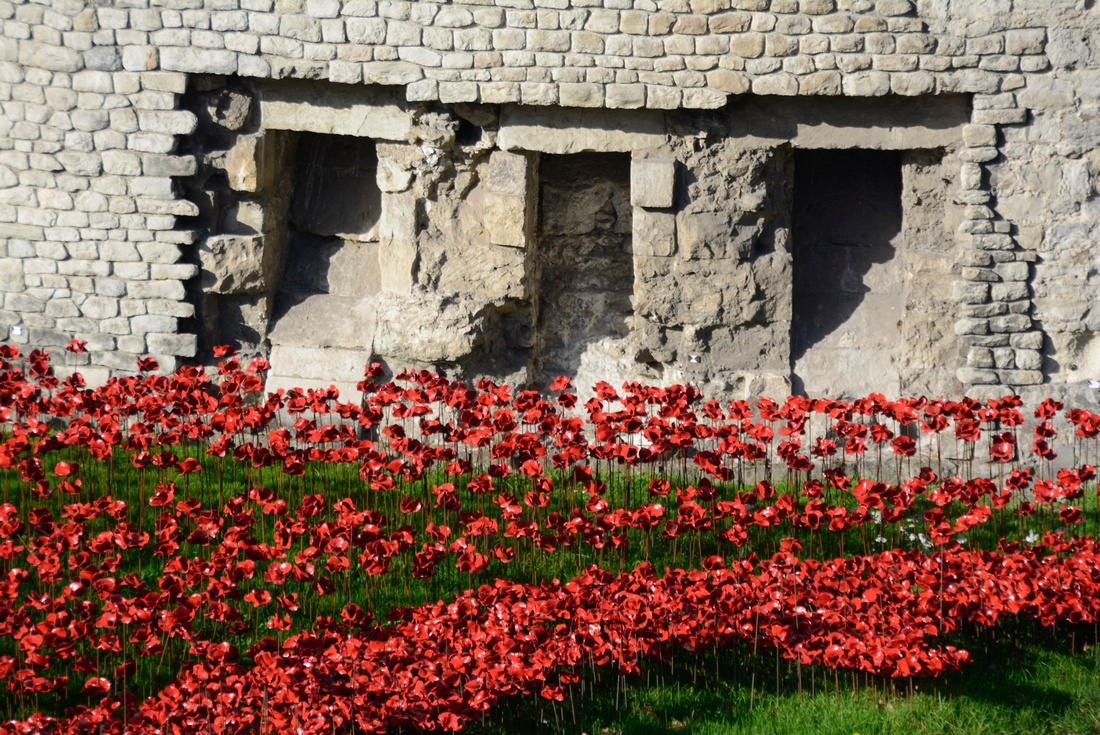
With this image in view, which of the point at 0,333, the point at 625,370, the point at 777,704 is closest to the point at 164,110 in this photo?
the point at 0,333

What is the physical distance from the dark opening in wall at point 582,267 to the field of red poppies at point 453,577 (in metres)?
2.12

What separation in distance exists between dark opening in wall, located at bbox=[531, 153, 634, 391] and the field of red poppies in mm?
2123

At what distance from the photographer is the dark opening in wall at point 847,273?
7738 mm

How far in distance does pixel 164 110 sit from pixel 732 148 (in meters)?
3.76

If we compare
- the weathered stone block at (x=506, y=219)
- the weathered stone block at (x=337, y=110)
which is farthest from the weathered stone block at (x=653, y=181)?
the weathered stone block at (x=337, y=110)

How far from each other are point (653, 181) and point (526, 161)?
33.5 inches

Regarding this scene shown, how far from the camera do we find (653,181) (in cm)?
722

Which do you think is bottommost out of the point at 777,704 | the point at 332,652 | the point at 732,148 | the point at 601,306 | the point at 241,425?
the point at 777,704

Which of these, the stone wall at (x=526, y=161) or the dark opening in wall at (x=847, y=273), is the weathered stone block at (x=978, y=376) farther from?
the dark opening in wall at (x=847, y=273)

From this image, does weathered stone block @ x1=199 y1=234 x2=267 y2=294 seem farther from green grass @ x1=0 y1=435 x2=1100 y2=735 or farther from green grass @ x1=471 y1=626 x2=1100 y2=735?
green grass @ x1=471 y1=626 x2=1100 y2=735

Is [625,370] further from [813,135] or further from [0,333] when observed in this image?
[0,333]

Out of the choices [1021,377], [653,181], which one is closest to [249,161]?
[653,181]

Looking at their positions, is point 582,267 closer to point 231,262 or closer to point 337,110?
point 337,110

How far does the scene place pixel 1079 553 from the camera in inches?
186
